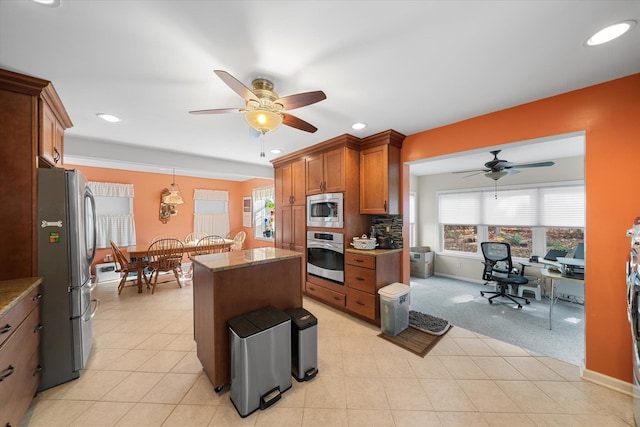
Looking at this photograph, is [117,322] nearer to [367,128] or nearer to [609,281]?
[367,128]

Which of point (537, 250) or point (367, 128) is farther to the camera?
point (537, 250)

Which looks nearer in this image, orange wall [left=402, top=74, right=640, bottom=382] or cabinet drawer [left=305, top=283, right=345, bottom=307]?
orange wall [left=402, top=74, right=640, bottom=382]

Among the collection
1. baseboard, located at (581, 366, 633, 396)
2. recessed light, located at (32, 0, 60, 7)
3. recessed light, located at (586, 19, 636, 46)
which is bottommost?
baseboard, located at (581, 366, 633, 396)

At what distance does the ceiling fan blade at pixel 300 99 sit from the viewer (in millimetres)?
1466

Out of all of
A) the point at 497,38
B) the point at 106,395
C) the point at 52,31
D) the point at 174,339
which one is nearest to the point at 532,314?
the point at 497,38

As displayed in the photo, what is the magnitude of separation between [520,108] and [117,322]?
5108 mm

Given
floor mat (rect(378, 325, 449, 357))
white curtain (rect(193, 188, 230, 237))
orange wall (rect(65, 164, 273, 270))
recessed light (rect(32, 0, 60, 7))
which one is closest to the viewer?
recessed light (rect(32, 0, 60, 7))

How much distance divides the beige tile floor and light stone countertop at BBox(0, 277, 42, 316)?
2.83 feet

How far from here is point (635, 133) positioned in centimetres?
168

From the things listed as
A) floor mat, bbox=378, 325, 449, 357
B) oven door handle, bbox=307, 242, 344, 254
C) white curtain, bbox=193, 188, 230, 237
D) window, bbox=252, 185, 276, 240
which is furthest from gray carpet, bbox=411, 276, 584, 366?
white curtain, bbox=193, 188, 230, 237

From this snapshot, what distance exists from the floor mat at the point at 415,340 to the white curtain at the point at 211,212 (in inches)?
219

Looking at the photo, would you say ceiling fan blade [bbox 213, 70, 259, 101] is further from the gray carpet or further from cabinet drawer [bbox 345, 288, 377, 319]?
the gray carpet

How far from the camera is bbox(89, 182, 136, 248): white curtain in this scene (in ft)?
16.0

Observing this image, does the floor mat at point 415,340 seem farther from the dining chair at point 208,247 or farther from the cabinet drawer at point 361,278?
the dining chair at point 208,247
